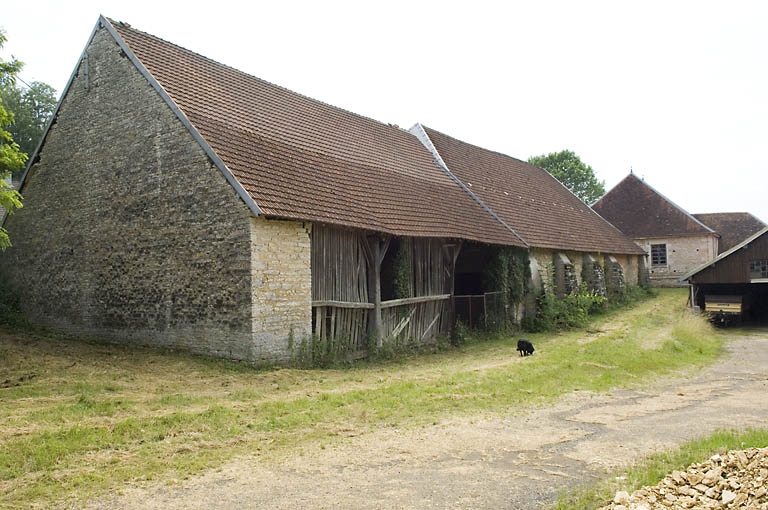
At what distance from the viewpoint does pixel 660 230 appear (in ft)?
Result: 112

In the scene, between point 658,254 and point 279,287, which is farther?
point 658,254

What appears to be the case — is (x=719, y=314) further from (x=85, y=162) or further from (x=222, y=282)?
(x=85, y=162)

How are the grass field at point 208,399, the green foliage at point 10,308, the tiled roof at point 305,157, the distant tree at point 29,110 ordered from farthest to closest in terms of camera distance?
the distant tree at point 29,110
the green foliage at point 10,308
the tiled roof at point 305,157
the grass field at point 208,399

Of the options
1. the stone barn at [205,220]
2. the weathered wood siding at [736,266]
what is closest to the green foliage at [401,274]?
the stone barn at [205,220]

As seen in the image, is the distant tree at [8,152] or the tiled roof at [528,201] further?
the tiled roof at [528,201]

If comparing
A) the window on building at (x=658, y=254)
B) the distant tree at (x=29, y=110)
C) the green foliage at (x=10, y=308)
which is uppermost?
the distant tree at (x=29, y=110)

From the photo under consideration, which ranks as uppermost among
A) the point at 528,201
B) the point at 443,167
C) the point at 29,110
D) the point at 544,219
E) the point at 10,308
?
the point at 29,110

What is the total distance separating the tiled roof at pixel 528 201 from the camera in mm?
20995

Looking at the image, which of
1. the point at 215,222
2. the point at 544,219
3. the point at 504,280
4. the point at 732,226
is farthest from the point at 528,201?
the point at 732,226

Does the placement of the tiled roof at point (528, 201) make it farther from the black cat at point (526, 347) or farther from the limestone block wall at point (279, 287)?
the limestone block wall at point (279, 287)

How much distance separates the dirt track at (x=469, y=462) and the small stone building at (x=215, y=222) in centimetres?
508

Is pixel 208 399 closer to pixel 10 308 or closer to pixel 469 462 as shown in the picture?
pixel 469 462

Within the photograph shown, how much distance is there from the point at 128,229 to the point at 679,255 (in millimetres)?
30824

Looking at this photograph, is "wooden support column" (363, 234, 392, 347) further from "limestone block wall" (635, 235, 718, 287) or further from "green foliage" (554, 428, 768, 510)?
"limestone block wall" (635, 235, 718, 287)
